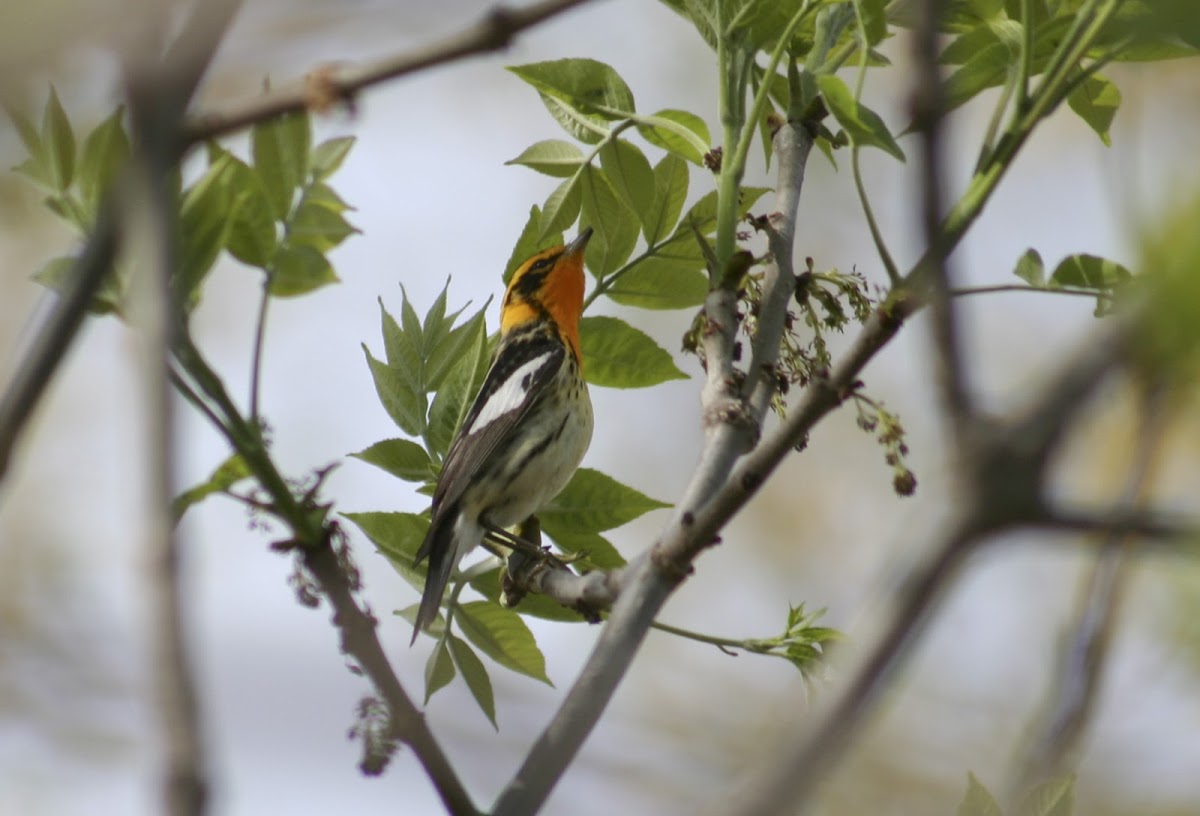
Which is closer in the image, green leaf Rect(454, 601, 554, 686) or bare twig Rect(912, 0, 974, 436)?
bare twig Rect(912, 0, 974, 436)

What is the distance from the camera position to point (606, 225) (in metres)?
3.10

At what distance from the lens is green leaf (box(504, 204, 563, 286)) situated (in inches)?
118

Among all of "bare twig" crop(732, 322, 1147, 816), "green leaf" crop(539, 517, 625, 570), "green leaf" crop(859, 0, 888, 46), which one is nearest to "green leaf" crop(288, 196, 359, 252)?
"green leaf" crop(539, 517, 625, 570)

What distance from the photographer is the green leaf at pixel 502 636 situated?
268cm

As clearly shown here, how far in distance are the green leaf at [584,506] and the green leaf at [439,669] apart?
1.32 feet

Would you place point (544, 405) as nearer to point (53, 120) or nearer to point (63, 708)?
point (53, 120)

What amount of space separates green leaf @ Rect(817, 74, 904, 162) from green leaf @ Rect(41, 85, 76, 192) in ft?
4.05

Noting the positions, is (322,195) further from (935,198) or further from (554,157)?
(935,198)

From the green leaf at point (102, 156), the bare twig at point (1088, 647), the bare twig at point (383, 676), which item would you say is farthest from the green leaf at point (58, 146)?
the bare twig at point (1088, 647)

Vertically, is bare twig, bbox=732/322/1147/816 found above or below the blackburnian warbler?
below

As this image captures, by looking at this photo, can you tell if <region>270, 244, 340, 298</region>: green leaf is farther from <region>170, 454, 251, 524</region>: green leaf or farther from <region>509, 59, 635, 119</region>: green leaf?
<region>509, 59, 635, 119</region>: green leaf

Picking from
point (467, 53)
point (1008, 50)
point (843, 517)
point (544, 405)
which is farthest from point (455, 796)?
point (843, 517)

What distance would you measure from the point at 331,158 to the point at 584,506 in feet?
3.17

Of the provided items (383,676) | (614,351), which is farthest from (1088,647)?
(614,351)
